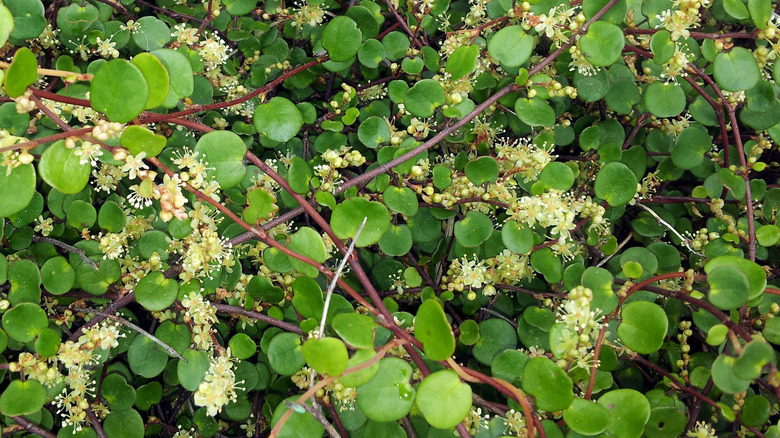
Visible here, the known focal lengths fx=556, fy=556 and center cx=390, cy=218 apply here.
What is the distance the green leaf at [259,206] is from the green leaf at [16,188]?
0.39 metres

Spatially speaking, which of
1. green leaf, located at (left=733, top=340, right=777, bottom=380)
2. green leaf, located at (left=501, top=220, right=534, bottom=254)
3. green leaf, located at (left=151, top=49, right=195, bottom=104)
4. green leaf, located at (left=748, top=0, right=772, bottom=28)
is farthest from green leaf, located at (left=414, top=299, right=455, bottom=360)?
green leaf, located at (left=748, top=0, right=772, bottom=28)

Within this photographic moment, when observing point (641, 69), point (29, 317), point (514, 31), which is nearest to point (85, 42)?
point (29, 317)

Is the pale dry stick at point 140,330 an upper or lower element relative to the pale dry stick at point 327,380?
lower

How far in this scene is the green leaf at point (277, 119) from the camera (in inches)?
53.4

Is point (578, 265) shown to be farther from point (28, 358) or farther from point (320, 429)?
point (28, 358)

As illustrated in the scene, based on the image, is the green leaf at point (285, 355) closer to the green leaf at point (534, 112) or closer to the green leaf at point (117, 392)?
the green leaf at point (117, 392)

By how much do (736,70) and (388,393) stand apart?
1.06m

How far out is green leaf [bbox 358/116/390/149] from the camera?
143 cm

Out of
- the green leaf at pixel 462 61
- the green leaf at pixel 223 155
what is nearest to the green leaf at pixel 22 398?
the green leaf at pixel 223 155

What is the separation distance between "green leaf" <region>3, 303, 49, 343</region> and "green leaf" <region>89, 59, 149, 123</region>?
1.70ft

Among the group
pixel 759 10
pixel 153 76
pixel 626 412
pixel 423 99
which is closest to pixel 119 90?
pixel 153 76

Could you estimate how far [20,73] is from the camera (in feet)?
3.09

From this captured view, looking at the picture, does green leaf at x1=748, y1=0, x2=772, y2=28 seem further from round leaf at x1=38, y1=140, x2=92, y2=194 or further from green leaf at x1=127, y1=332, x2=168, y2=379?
green leaf at x1=127, y1=332, x2=168, y2=379

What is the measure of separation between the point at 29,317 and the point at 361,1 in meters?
1.15
